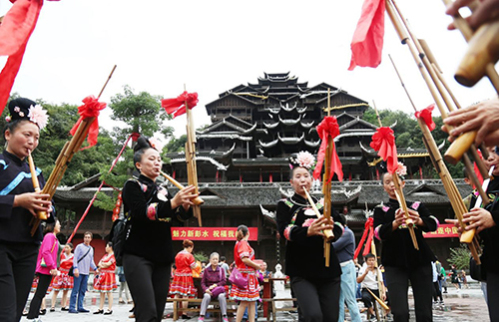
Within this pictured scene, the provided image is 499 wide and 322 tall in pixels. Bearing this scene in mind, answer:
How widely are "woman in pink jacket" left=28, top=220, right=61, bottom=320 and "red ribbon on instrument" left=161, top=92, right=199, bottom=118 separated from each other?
11.0 ft

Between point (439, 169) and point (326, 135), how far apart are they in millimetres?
1018

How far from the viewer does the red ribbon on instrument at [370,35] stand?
2324mm

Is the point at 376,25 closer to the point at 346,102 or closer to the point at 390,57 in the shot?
the point at 390,57

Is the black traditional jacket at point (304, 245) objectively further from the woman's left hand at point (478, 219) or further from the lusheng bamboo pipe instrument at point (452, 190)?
the woman's left hand at point (478, 219)

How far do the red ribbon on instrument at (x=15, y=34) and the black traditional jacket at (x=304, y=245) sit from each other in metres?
2.40

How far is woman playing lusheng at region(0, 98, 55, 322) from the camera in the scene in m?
2.39

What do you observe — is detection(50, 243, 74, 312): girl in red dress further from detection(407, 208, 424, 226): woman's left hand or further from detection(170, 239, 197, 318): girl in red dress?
detection(407, 208, 424, 226): woman's left hand

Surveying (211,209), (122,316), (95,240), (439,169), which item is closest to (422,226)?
(439,169)

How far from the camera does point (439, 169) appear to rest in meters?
2.68

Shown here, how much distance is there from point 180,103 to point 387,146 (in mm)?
2165

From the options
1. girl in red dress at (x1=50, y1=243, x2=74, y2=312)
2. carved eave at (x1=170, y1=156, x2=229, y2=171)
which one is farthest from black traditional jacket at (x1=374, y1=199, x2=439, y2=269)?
carved eave at (x1=170, y1=156, x2=229, y2=171)

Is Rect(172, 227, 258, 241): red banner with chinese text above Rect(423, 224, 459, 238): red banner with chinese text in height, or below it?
above

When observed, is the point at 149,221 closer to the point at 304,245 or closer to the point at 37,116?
the point at 37,116

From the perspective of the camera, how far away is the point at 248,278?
6289 mm
